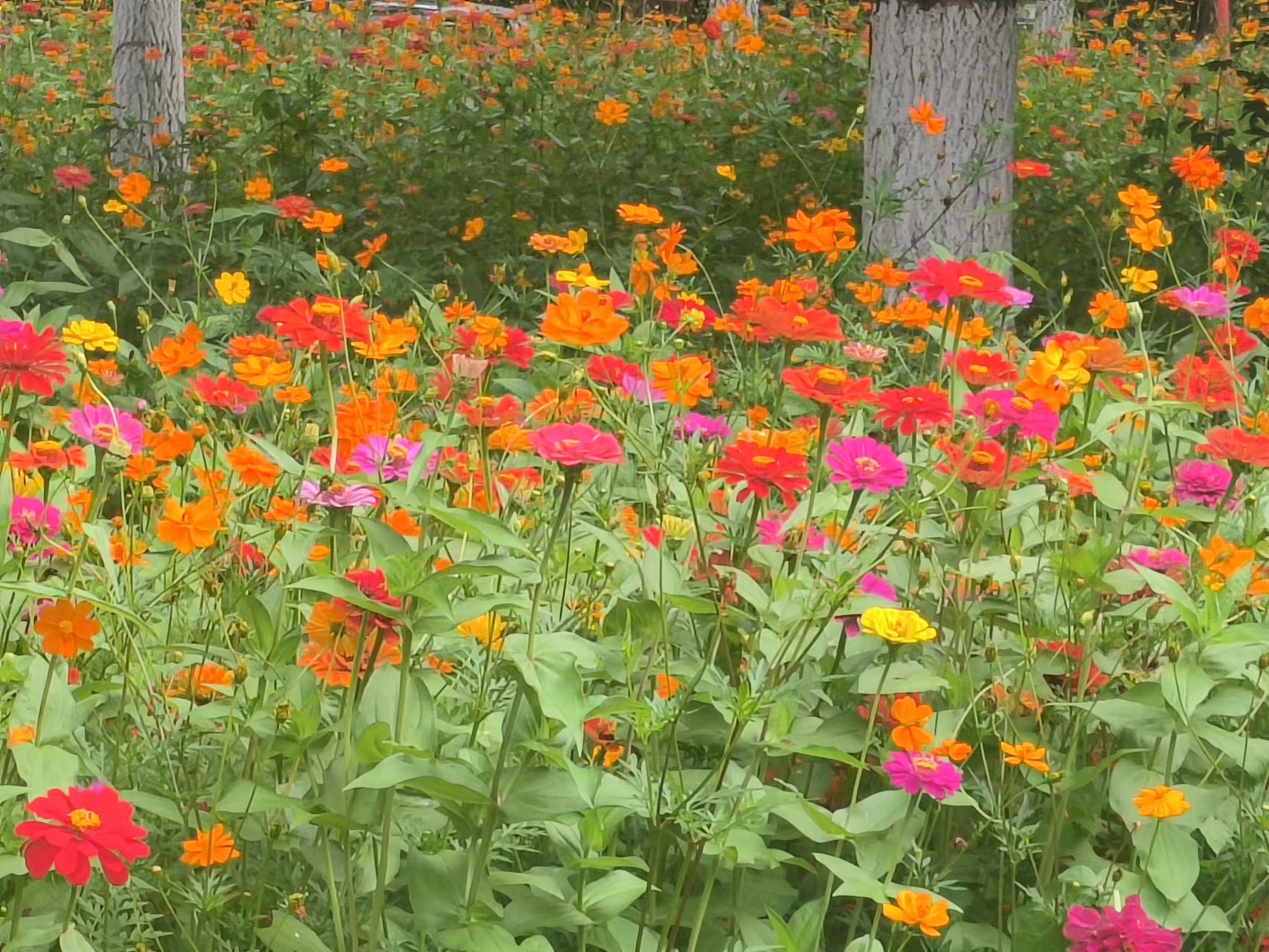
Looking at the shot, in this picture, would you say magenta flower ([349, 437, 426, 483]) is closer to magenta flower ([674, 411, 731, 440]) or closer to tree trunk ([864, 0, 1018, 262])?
magenta flower ([674, 411, 731, 440])

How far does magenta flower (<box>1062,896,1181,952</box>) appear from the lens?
148 cm

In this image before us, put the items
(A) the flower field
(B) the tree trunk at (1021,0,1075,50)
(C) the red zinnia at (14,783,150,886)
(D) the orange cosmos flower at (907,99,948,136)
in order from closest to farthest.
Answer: (C) the red zinnia at (14,783,150,886)
(A) the flower field
(D) the orange cosmos flower at (907,99,948,136)
(B) the tree trunk at (1021,0,1075,50)

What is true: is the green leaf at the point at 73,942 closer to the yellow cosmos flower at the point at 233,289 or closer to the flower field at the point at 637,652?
the flower field at the point at 637,652

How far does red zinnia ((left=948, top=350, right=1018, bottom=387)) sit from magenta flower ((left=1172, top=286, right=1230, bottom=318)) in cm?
26

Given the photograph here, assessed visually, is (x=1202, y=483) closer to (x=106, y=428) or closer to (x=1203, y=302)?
(x=1203, y=302)

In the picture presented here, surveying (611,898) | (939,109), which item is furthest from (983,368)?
(939,109)

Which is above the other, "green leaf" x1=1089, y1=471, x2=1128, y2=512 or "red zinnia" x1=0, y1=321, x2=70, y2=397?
"red zinnia" x1=0, y1=321, x2=70, y2=397

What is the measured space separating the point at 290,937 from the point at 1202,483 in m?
1.28

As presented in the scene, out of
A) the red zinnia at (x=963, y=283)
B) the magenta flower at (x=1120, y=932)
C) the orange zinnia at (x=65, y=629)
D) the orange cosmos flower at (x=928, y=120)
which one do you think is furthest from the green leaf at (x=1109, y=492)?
the orange cosmos flower at (x=928, y=120)

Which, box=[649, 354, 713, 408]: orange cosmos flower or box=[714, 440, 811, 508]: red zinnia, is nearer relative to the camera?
box=[714, 440, 811, 508]: red zinnia

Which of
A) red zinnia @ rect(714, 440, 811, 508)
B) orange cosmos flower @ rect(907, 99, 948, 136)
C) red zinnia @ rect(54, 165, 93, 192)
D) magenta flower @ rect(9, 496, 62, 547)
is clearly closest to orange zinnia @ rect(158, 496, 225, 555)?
magenta flower @ rect(9, 496, 62, 547)

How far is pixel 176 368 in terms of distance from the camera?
2.22 meters

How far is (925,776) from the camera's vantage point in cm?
153

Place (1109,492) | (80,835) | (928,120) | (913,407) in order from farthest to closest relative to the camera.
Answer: (928,120)
(1109,492)
(913,407)
(80,835)
